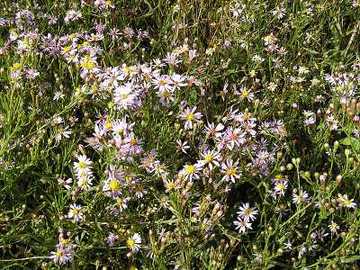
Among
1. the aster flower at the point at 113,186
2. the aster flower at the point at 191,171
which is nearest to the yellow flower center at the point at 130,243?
the aster flower at the point at 113,186

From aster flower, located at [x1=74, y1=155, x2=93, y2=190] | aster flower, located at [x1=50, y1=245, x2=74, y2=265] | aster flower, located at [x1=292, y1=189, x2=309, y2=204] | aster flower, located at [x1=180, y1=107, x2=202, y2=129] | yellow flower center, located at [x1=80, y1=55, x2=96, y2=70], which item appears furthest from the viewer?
yellow flower center, located at [x1=80, y1=55, x2=96, y2=70]

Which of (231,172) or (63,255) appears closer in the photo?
(63,255)

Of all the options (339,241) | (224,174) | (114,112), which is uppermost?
(114,112)

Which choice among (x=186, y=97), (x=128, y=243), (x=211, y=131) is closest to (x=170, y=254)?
(x=128, y=243)

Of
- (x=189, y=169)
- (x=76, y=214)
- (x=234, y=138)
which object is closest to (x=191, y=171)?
(x=189, y=169)

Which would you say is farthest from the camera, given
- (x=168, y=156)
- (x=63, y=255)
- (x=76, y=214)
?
(x=168, y=156)

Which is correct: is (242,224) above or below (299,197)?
below

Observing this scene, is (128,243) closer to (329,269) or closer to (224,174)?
(224,174)

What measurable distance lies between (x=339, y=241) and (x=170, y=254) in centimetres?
92

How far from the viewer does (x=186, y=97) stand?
293 centimetres

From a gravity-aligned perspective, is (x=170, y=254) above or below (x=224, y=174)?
below

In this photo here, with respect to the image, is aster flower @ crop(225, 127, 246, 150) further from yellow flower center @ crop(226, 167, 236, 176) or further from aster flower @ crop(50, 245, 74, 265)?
aster flower @ crop(50, 245, 74, 265)

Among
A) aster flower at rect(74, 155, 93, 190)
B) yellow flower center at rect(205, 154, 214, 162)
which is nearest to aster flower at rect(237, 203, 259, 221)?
yellow flower center at rect(205, 154, 214, 162)

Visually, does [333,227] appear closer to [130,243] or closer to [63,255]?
[130,243]
